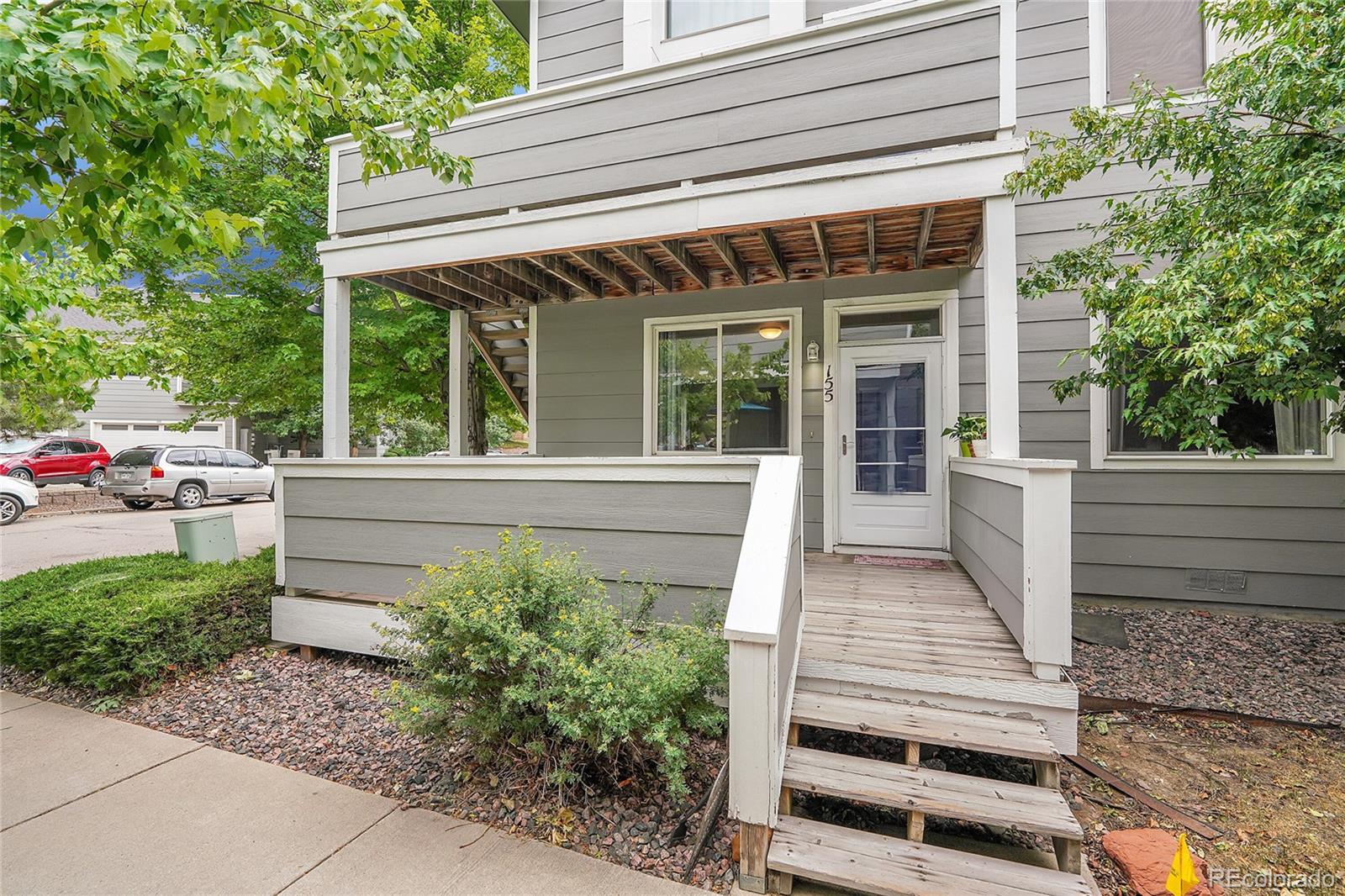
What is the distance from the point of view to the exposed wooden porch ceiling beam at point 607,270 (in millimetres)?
4645

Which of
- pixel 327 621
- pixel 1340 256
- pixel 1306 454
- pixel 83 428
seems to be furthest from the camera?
pixel 83 428

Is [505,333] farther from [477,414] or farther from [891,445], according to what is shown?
[891,445]

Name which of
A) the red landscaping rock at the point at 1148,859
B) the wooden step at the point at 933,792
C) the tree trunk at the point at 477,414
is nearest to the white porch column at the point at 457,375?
the tree trunk at the point at 477,414

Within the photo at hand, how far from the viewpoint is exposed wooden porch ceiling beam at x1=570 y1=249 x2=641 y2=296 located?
464 cm

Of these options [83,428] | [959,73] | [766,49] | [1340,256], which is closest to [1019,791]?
[1340,256]

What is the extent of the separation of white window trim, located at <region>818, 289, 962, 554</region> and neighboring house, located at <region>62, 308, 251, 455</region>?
21.4 m

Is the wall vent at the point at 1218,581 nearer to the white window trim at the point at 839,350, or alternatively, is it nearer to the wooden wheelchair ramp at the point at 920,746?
the white window trim at the point at 839,350

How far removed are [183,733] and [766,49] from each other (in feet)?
16.6

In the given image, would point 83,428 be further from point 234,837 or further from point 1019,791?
point 1019,791

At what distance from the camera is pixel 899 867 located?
73.9 inches

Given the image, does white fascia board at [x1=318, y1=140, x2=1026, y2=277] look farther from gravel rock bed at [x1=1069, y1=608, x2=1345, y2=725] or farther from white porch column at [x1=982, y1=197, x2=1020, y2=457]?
gravel rock bed at [x1=1069, y1=608, x2=1345, y2=725]

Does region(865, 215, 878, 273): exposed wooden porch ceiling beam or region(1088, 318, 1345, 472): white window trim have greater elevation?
region(865, 215, 878, 273): exposed wooden porch ceiling beam

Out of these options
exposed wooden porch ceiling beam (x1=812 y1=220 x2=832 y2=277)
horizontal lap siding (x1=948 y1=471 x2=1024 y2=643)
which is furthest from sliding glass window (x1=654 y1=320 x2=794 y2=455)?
horizontal lap siding (x1=948 y1=471 x2=1024 y2=643)

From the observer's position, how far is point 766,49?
3.56 metres
